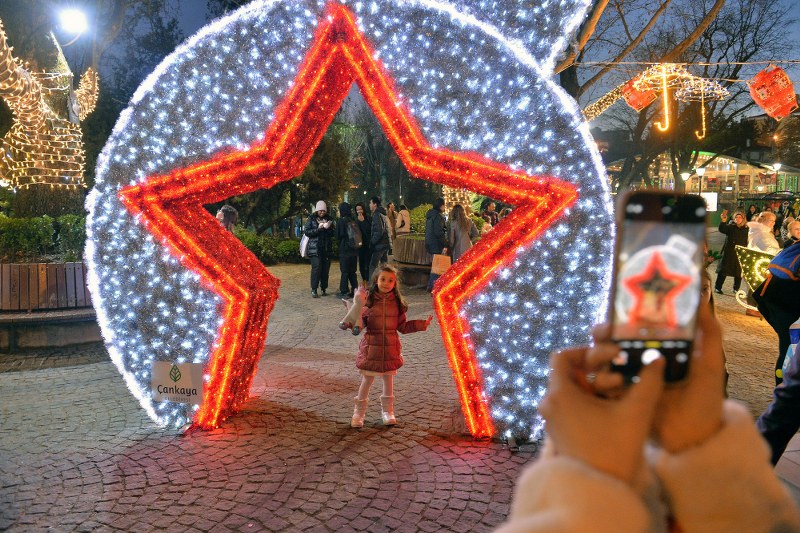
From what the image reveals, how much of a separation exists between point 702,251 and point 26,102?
11845 mm

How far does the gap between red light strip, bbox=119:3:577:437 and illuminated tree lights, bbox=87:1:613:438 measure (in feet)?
0.04

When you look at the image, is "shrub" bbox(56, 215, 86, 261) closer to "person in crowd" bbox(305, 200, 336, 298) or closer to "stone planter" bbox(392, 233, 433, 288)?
"person in crowd" bbox(305, 200, 336, 298)

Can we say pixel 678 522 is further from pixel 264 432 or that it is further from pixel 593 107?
pixel 593 107

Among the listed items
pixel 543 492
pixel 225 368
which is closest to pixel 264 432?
pixel 225 368

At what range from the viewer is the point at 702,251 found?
1.15m

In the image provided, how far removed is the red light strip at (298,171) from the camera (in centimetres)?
450

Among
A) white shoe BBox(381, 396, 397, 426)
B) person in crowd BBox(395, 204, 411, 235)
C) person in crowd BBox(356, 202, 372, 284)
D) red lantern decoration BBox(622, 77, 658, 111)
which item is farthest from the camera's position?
person in crowd BBox(395, 204, 411, 235)

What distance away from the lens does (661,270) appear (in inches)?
44.6

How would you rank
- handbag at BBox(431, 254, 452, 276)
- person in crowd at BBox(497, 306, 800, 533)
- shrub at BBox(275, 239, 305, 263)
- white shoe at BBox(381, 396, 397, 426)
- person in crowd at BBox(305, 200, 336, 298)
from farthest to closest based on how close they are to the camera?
1. shrub at BBox(275, 239, 305, 263)
2. person in crowd at BBox(305, 200, 336, 298)
3. handbag at BBox(431, 254, 452, 276)
4. white shoe at BBox(381, 396, 397, 426)
5. person in crowd at BBox(497, 306, 800, 533)

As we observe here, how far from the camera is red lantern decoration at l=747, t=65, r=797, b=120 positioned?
10.9 meters

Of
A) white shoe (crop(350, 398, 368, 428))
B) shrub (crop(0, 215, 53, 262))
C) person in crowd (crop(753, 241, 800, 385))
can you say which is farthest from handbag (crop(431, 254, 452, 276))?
shrub (crop(0, 215, 53, 262))

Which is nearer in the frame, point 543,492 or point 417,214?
point 543,492

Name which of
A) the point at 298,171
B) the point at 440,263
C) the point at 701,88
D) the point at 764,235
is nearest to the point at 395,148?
the point at 298,171

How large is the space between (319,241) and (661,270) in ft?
35.5
